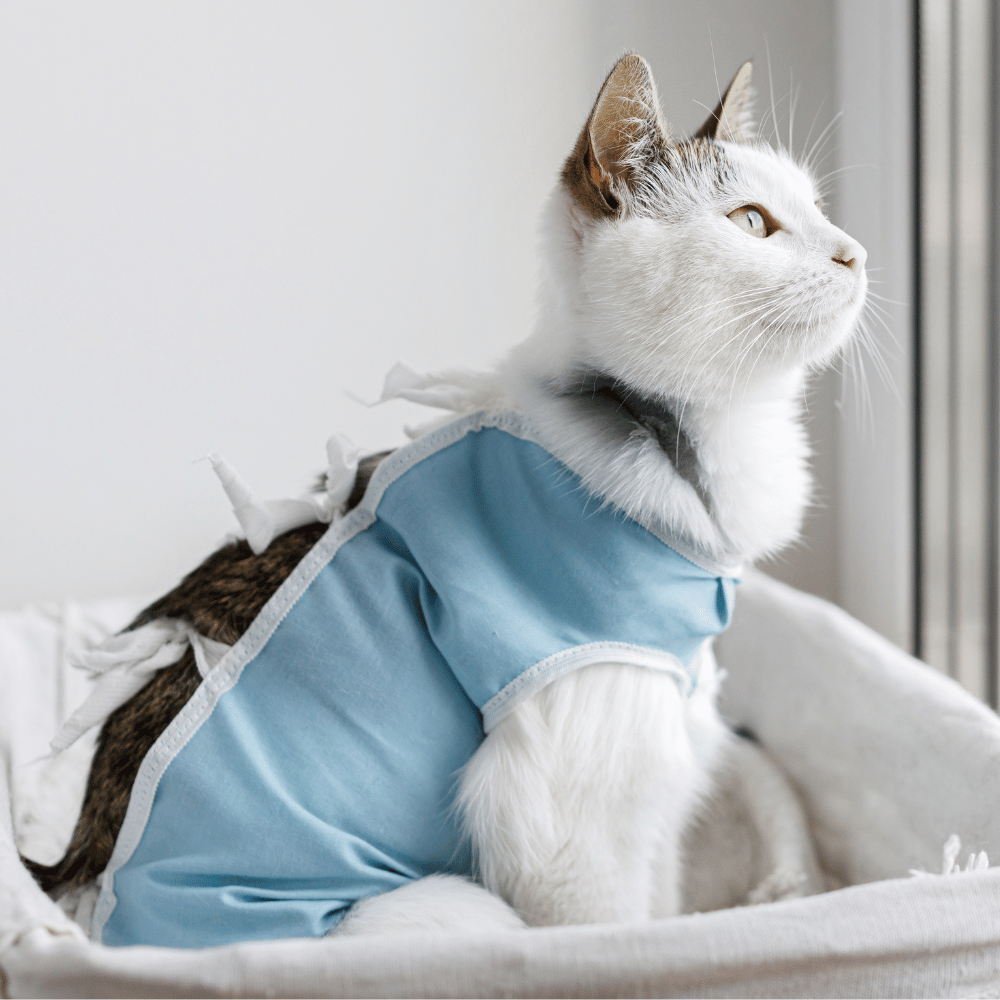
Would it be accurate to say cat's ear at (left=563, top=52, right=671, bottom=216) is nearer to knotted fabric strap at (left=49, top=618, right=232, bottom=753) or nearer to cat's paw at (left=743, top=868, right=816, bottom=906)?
knotted fabric strap at (left=49, top=618, right=232, bottom=753)

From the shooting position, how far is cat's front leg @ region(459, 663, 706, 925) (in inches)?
28.3

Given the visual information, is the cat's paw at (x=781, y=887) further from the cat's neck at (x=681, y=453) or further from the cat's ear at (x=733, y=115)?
the cat's ear at (x=733, y=115)

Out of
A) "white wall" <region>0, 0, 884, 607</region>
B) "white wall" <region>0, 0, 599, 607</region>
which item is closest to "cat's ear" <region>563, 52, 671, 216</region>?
"white wall" <region>0, 0, 884, 607</region>

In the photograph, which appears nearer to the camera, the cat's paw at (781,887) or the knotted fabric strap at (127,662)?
the knotted fabric strap at (127,662)

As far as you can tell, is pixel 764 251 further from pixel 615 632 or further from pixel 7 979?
pixel 7 979

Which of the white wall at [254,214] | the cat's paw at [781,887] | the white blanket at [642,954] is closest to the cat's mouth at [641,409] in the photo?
the white blanket at [642,954]

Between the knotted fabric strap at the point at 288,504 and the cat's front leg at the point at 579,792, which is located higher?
the knotted fabric strap at the point at 288,504

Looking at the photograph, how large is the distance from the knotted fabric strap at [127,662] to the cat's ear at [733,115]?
742mm

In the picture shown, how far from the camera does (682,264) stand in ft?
2.31

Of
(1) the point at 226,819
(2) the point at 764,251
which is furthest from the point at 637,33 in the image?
(1) the point at 226,819

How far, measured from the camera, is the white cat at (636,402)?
2.31ft

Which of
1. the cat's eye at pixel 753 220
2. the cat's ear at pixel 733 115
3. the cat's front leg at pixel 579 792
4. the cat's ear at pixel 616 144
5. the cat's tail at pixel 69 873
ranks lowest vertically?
the cat's tail at pixel 69 873

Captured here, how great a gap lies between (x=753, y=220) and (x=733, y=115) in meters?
0.23

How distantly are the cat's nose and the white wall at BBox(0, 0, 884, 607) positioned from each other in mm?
776
